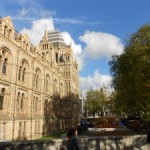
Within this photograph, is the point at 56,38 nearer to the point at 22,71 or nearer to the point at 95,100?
the point at 95,100

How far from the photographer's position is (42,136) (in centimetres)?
4172

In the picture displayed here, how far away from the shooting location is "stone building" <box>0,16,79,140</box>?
30.0m

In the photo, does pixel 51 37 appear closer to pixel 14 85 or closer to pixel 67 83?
pixel 67 83

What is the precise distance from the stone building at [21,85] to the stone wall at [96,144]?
17134 mm

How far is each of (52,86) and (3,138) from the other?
2220cm

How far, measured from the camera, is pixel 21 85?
1344 inches

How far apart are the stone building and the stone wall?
17134mm

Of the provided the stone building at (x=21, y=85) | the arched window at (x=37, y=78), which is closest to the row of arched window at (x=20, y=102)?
the stone building at (x=21, y=85)

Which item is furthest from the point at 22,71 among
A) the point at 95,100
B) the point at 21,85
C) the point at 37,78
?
the point at 95,100

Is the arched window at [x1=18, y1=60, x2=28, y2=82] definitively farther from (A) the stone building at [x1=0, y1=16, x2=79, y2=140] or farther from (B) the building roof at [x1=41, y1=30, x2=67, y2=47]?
(B) the building roof at [x1=41, y1=30, x2=67, y2=47]

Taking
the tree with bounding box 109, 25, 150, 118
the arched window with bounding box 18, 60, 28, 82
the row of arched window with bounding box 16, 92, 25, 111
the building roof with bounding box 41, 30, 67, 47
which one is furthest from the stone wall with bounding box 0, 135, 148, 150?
the building roof with bounding box 41, 30, 67, 47

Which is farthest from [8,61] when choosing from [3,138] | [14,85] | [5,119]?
[3,138]

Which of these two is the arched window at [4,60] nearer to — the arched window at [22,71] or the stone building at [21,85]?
the stone building at [21,85]

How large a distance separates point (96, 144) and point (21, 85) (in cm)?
2258
